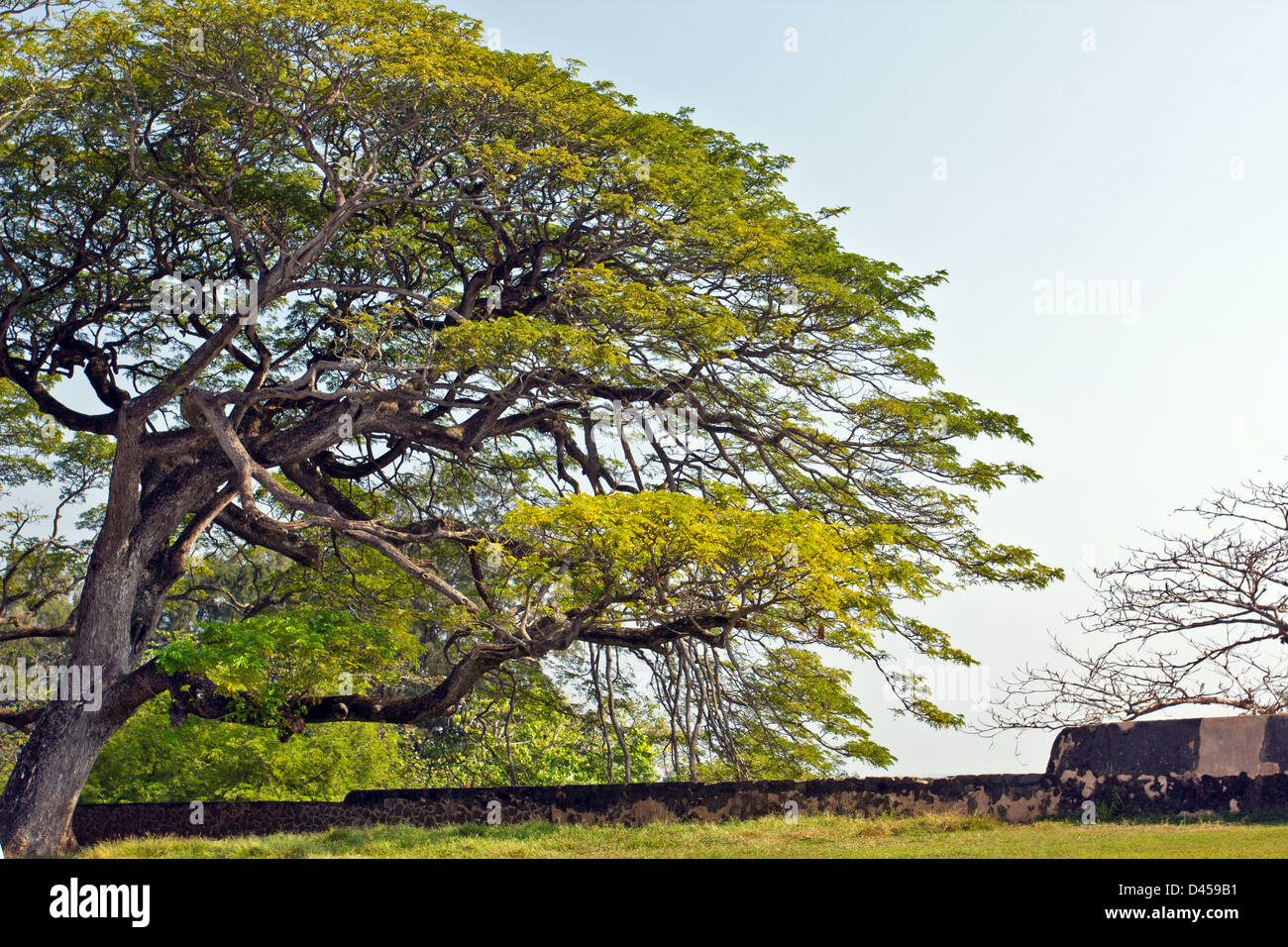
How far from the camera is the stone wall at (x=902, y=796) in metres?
7.85

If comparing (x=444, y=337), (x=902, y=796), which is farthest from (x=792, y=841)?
(x=444, y=337)

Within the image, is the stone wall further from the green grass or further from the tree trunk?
the tree trunk

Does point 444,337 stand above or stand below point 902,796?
above

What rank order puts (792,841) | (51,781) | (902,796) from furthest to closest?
(51,781)
(902,796)
(792,841)

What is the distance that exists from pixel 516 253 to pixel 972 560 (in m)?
6.41

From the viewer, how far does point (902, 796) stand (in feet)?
30.6

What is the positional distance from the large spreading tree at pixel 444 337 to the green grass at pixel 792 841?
1.68 meters

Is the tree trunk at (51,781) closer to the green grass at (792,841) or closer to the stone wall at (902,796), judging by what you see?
the stone wall at (902,796)

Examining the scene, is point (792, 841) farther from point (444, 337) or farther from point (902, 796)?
point (444, 337)

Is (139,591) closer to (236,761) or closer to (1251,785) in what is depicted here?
(236,761)

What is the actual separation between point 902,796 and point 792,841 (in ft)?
5.66

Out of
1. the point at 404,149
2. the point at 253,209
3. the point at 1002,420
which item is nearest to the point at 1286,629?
the point at 1002,420

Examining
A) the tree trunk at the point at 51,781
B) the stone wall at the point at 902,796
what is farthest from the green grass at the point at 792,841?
the tree trunk at the point at 51,781

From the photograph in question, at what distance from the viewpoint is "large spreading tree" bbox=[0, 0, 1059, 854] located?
1065 cm
